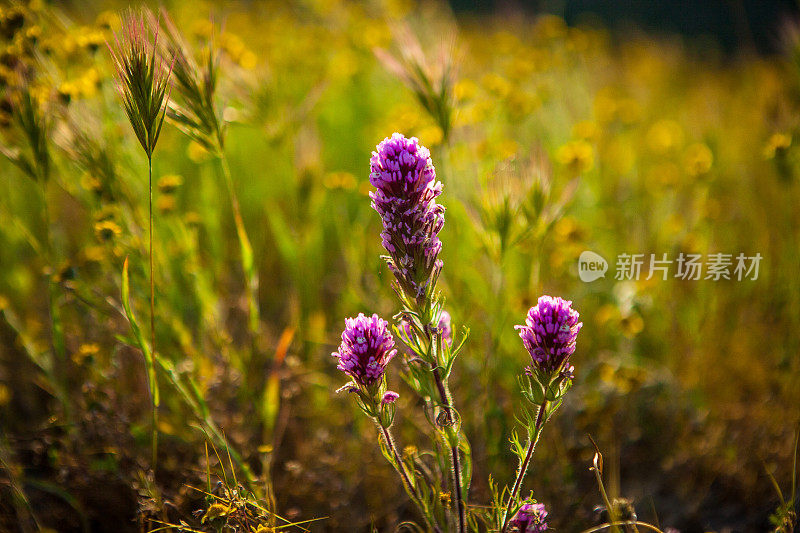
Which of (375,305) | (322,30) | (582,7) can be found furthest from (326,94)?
(582,7)

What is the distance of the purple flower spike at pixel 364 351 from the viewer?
134 cm

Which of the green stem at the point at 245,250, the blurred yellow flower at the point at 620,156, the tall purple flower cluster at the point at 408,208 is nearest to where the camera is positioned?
the tall purple flower cluster at the point at 408,208

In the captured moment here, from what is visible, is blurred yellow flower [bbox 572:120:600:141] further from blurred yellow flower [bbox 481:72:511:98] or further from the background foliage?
blurred yellow flower [bbox 481:72:511:98]

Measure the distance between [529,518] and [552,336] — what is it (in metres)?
0.55

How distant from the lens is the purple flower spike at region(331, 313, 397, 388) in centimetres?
134

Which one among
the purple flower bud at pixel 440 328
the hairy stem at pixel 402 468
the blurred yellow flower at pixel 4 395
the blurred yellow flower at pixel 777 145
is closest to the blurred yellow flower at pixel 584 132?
the blurred yellow flower at pixel 777 145

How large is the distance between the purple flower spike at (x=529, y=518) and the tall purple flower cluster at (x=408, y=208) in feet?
2.21

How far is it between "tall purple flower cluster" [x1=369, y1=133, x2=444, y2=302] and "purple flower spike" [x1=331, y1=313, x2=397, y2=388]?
128 mm

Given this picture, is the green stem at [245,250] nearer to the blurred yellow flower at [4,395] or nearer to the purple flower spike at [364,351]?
the purple flower spike at [364,351]

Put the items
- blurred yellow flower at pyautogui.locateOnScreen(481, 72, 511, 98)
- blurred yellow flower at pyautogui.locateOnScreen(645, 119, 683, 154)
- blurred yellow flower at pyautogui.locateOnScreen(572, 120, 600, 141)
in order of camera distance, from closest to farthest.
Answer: blurred yellow flower at pyautogui.locateOnScreen(481, 72, 511, 98), blurred yellow flower at pyautogui.locateOnScreen(572, 120, 600, 141), blurred yellow flower at pyautogui.locateOnScreen(645, 119, 683, 154)

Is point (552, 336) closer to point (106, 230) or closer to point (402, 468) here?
point (402, 468)

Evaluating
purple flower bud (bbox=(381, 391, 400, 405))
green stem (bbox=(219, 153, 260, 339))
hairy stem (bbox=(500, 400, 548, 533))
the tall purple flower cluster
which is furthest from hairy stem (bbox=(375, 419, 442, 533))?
green stem (bbox=(219, 153, 260, 339))

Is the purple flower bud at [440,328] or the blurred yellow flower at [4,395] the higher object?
the purple flower bud at [440,328]

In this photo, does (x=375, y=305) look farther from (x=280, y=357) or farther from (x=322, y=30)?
(x=322, y=30)
